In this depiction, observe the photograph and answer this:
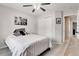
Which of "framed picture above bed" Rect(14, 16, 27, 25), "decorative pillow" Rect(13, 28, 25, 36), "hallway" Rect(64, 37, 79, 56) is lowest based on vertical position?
"hallway" Rect(64, 37, 79, 56)

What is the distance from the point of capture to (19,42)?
62.3 inches

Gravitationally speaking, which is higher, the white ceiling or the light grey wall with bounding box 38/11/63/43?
the white ceiling

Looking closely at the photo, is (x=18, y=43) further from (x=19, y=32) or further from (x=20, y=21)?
(x=20, y=21)

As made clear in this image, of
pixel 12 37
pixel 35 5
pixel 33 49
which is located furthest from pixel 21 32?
A: pixel 35 5

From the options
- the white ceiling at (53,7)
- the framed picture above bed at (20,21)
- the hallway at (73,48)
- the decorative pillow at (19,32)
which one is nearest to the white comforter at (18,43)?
the decorative pillow at (19,32)

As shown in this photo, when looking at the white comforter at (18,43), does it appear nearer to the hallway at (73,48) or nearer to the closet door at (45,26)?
the closet door at (45,26)

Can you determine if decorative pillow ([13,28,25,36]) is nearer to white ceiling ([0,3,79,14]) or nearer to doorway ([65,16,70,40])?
white ceiling ([0,3,79,14])

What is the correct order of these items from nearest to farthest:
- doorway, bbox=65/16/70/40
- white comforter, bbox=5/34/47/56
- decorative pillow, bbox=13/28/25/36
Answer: white comforter, bbox=5/34/47/56 < decorative pillow, bbox=13/28/25/36 < doorway, bbox=65/16/70/40

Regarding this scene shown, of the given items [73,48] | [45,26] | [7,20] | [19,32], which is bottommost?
[73,48]

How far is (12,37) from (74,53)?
3.54 ft

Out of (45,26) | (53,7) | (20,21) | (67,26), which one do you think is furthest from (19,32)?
(67,26)

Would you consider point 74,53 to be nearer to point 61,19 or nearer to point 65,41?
point 65,41

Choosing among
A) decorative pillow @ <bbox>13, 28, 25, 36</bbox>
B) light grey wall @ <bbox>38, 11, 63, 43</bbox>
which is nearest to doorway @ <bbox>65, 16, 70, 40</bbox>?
light grey wall @ <bbox>38, 11, 63, 43</bbox>

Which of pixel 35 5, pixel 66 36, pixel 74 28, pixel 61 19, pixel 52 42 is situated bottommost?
→ pixel 52 42
